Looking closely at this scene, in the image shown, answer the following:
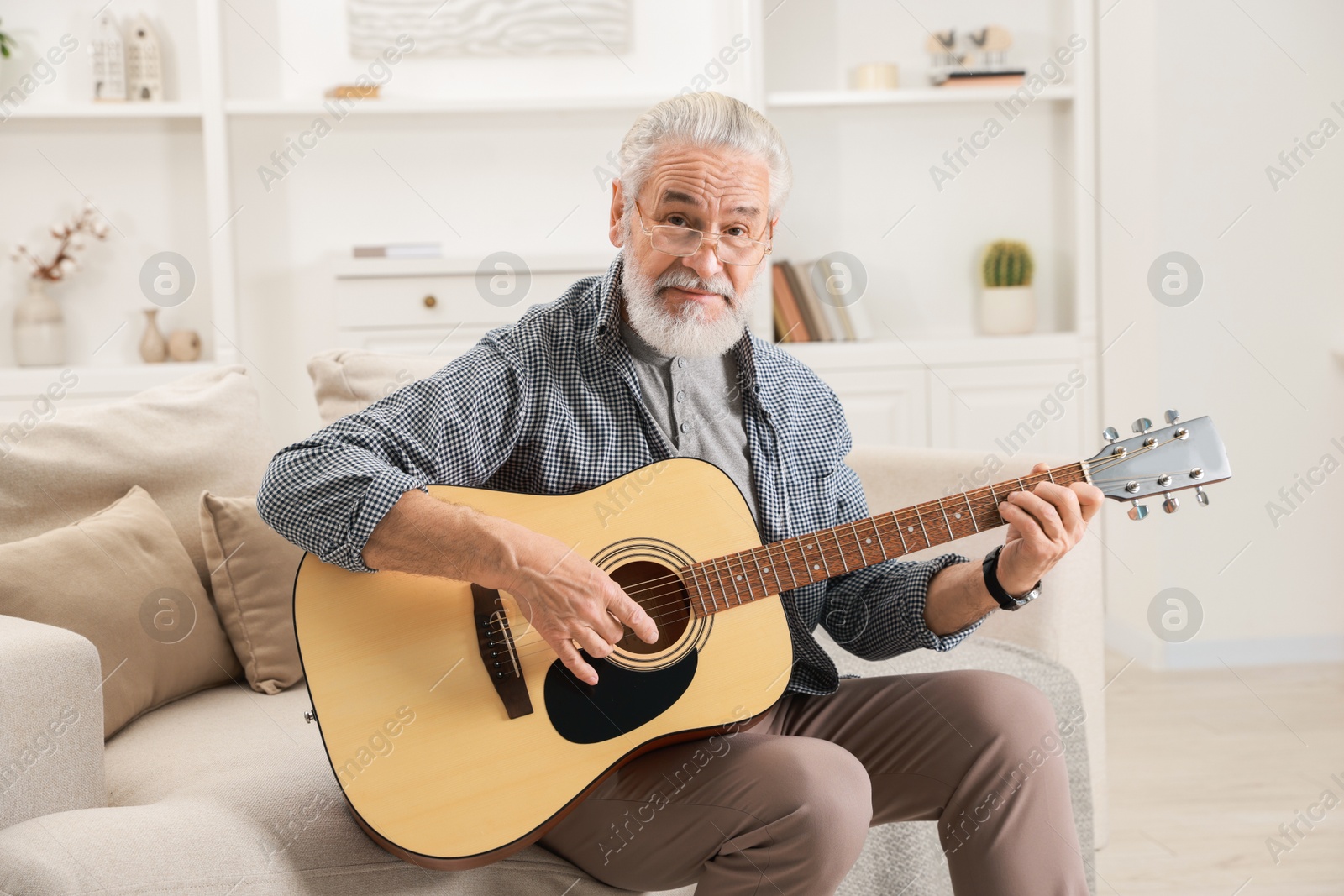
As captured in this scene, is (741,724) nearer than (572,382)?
Yes

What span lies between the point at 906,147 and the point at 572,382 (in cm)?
260

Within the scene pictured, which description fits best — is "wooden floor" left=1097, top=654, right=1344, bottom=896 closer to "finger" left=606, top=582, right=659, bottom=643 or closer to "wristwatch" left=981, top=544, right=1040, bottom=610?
"wristwatch" left=981, top=544, right=1040, bottom=610

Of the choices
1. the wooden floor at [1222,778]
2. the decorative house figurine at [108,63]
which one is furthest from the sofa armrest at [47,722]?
the decorative house figurine at [108,63]

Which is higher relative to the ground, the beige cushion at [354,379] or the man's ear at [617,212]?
the man's ear at [617,212]

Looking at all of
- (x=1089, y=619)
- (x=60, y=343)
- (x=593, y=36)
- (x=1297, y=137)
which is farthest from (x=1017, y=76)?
(x=60, y=343)

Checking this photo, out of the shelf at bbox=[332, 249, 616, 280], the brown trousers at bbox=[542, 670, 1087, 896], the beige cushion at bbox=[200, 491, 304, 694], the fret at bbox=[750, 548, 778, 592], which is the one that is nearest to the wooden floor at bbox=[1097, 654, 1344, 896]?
the brown trousers at bbox=[542, 670, 1087, 896]

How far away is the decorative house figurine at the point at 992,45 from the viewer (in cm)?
351

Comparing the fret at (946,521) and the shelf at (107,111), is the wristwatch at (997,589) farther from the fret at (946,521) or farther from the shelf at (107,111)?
the shelf at (107,111)

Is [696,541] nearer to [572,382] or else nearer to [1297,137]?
[572,382]

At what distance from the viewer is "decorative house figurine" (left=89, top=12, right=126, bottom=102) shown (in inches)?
129

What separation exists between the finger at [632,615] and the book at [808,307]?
234 centimetres

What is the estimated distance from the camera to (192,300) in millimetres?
3508

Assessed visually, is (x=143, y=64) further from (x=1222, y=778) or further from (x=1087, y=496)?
(x=1222, y=778)

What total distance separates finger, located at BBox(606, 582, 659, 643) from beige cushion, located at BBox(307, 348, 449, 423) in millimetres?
786
